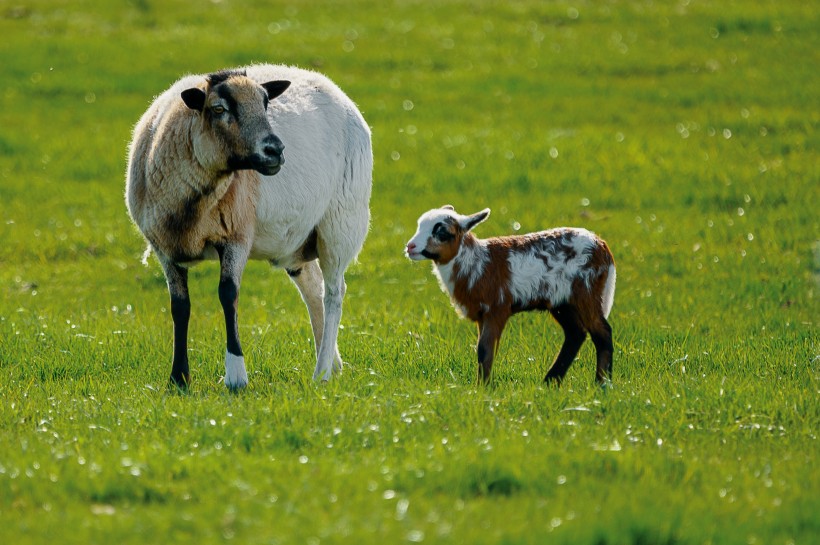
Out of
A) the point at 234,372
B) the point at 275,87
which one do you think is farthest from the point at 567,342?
the point at 275,87

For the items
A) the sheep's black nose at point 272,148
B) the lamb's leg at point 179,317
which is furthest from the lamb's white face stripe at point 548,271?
the lamb's leg at point 179,317

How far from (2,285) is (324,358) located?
5320mm

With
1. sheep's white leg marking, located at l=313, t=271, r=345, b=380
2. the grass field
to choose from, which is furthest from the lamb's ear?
sheep's white leg marking, located at l=313, t=271, r=345, b=380

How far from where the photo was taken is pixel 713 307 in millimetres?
11594

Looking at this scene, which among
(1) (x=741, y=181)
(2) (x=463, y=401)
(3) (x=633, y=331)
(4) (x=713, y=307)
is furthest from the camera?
(1) (x=741, y=181)

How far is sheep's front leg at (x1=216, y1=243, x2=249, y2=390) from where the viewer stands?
27.9ft

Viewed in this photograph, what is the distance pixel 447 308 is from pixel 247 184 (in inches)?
139

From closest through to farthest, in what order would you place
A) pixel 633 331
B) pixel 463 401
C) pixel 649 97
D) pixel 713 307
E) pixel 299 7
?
1. pixel 463 401
2. pixel 633 331
3. pixel 713 307
4. pixel 649 97
5. pixel 299 7

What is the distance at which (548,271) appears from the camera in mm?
8531

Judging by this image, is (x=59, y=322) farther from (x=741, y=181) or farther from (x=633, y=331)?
(x=741, y=181)

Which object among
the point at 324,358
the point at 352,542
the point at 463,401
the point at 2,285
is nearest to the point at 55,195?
the point at 2,285

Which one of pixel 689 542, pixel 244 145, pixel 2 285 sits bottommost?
pixel 2 285

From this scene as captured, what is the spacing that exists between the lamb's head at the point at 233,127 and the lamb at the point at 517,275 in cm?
122

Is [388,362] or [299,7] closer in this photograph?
Result: [388,362]
